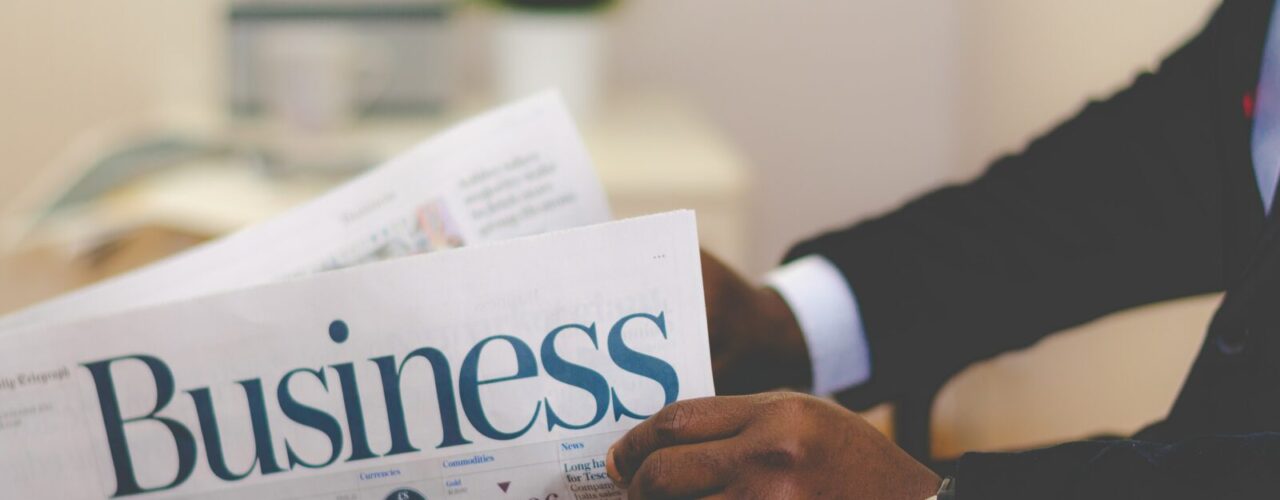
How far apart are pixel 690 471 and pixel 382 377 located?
0.13 metres

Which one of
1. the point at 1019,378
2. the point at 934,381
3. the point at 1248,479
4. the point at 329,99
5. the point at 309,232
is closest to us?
the point at 1248,479

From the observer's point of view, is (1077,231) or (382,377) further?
(1077,231)

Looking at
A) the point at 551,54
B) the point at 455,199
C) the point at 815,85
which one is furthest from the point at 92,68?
the point at 455,199

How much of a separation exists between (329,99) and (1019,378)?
0.95 m

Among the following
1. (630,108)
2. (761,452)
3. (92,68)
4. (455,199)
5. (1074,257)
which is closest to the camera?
(761,452)

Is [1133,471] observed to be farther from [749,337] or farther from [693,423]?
[749,337]

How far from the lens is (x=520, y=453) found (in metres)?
0.44

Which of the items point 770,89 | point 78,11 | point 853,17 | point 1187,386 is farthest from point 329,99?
point 1187,386

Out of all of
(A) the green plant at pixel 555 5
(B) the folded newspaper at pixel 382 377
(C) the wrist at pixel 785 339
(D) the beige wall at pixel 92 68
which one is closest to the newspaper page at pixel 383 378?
(B) the folded newspaper at pixel 382 377

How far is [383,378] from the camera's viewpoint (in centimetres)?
44

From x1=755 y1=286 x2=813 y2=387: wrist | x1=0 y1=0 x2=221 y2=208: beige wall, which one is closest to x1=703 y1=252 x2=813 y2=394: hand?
x1=755 y1=286 x2=813 y2=387: wrist

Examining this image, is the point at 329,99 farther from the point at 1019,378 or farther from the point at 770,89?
the point at 1019,378

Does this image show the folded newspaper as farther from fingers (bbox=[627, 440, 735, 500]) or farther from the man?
the man

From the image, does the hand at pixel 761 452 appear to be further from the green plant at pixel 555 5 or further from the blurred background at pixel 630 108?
the green plant at pixel 555 5
